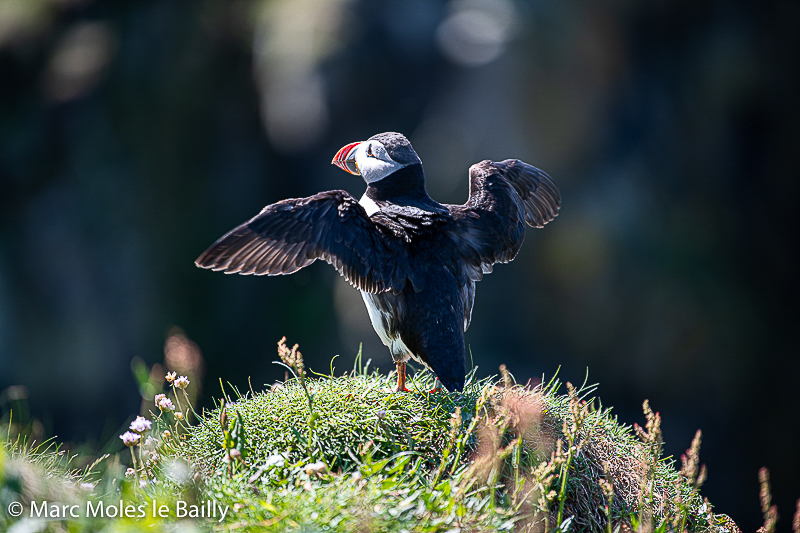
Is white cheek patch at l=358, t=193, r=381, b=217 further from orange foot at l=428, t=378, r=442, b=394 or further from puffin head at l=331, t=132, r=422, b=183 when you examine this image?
orange foot at l=428, t=378, r=442, b=394

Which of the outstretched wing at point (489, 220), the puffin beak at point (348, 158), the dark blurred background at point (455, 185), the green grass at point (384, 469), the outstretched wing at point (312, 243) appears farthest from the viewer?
the dark blurred background at point (455, 185)

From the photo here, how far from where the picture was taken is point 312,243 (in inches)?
133

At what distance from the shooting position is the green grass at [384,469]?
7.80ft

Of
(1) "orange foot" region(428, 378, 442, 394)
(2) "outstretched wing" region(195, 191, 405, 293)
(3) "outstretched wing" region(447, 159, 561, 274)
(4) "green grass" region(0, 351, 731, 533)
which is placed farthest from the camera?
(3) "outstretched wing" region(447, 159, 561, 274)

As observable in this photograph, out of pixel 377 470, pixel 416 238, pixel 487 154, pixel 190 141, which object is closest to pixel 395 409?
pixel 377 470

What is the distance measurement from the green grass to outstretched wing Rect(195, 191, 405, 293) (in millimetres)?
583

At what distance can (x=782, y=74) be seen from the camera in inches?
353

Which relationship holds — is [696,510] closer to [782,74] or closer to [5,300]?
[782,74]

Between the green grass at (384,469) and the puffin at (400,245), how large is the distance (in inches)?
13.4

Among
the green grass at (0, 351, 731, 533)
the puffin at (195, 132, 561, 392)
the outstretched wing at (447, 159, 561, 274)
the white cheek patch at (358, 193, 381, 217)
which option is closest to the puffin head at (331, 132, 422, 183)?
the puffin at (195, 132, 561, 392)

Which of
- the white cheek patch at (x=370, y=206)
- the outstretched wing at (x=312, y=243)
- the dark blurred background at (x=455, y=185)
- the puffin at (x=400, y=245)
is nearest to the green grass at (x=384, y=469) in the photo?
the puffin at (x=400, y=245)

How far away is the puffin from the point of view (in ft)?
10.9

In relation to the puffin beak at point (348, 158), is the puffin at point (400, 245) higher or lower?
lower

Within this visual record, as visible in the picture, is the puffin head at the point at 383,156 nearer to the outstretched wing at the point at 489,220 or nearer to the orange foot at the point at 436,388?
the outstretched wing at the point at 489,220
